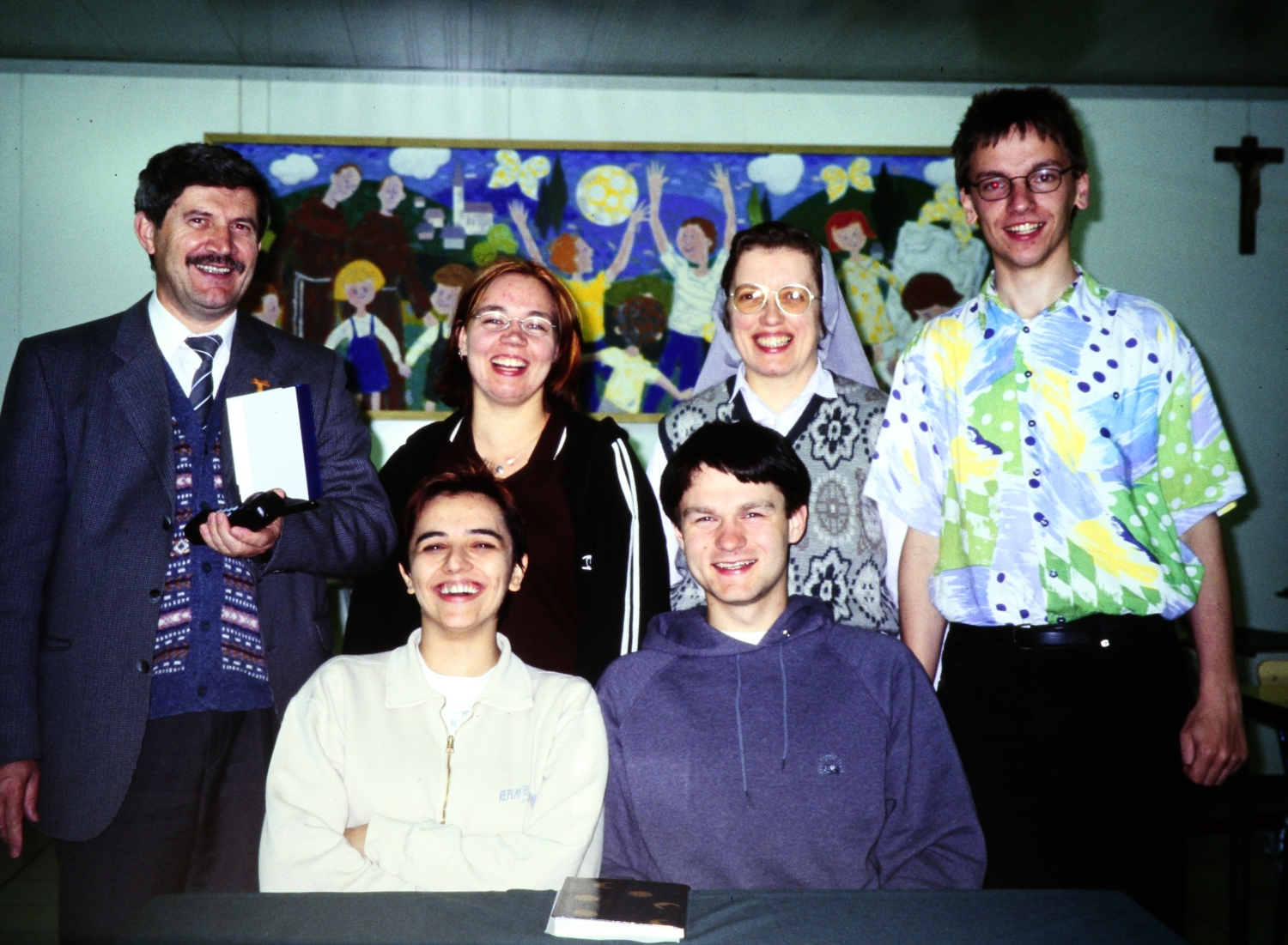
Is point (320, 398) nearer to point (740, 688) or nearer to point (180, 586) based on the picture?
point (180, 586)

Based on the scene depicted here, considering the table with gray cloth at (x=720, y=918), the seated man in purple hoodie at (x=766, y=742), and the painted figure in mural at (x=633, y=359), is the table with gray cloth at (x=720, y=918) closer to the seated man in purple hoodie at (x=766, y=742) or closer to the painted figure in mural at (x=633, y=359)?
the seated man in purple hoodie at (x=766, y=742)

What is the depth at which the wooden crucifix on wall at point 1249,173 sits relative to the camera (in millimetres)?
4141

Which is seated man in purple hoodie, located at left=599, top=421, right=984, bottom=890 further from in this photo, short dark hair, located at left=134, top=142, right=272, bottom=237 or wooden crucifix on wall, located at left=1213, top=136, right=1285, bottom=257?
wooden crucifix on wall, located at left=1213, top=136, right=1285, bottom=257

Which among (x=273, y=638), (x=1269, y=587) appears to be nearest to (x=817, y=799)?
(x=273, y=638)

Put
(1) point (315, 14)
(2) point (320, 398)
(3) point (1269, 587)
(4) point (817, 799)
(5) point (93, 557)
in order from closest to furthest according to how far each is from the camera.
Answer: (4) point (817, 799) < (5) point (93, 557) < (2) point (320, 398) < (1) point (315, 14) < (3) point (1269, 587)

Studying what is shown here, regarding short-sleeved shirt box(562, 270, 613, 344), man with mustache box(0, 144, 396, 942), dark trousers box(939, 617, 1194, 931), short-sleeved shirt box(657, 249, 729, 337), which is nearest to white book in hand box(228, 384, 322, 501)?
man with mustache box(0, 144, 396, 942)

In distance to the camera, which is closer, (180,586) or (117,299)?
(180,586)

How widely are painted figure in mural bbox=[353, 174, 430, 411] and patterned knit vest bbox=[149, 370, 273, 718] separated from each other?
2113 mm

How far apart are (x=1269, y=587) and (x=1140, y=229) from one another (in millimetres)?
1641

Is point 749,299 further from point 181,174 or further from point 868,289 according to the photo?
Answer: point 868,289

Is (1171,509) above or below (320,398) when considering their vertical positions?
below

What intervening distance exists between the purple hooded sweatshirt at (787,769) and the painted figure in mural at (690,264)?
2.34 metres

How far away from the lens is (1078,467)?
1.90 m

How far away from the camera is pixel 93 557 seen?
1823mm
